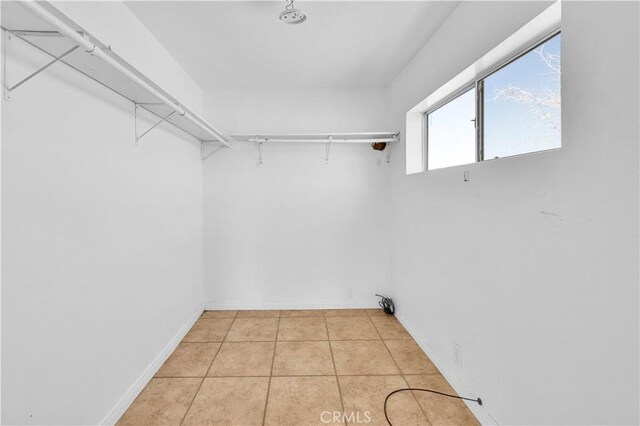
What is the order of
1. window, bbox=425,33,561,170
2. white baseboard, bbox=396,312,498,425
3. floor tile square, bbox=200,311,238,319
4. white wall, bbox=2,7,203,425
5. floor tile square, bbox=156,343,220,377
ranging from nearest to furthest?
1. white wall, bbox=2,7,203,425
2. window, bbox=425,33,561,170
3. white baseboard, bbox=396,312,498,425
4. floor tile square, bbox=156,343,220,377
5. floor tile square, bbox=200,311,238,319

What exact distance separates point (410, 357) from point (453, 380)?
0.43m

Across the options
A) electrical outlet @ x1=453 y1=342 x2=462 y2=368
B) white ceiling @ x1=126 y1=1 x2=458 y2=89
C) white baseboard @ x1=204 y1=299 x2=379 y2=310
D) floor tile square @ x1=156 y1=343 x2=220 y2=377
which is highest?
white ceiling @ x1=126 y1=1 x2=458 y2=89

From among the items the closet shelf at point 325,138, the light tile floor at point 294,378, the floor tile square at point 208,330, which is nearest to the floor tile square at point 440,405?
the light tile floor at point 294,378

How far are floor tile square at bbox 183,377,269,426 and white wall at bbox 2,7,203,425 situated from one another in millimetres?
454

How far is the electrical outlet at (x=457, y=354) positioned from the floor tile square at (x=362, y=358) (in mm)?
439

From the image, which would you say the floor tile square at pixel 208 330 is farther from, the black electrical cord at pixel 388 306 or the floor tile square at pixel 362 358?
the black electrical cord at pixel 388 306

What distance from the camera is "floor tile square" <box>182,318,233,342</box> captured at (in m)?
2.67

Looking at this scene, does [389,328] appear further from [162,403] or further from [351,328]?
[162,403]

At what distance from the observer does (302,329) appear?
2.86 metres

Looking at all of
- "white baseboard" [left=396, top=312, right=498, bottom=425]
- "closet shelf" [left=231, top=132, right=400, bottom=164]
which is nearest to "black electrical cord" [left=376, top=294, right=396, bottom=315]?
"white baseboard" [left=396, top=312, right=498, bottom=425]

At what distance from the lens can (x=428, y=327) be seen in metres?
2.36

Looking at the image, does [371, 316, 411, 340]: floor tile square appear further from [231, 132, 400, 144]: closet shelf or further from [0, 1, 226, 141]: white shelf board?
[0, 1, 226, 141]: white shelf board

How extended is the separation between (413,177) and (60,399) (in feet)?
8.75

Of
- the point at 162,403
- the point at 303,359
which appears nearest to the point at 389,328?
the point at 303,359
